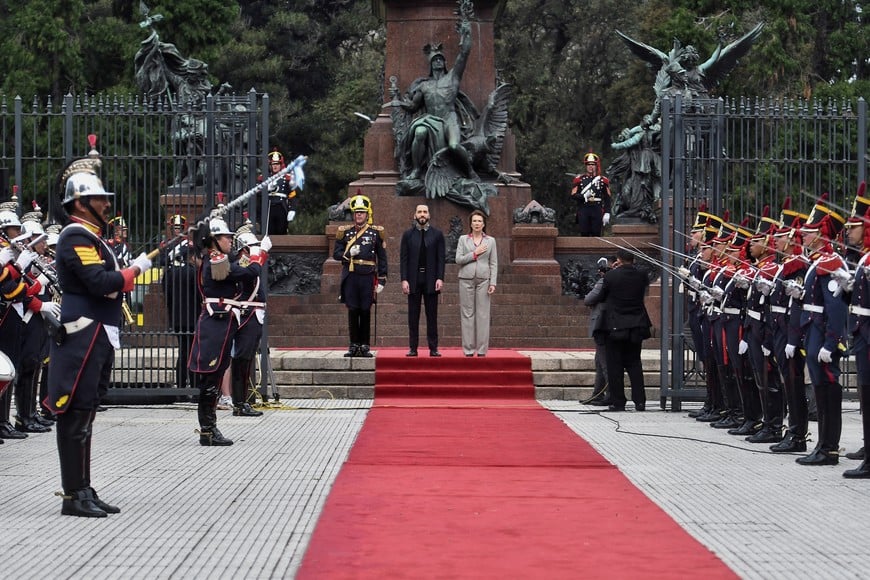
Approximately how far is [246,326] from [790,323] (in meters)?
5.67

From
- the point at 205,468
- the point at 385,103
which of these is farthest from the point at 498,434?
the point at 385,103

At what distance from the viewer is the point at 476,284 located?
20594 mm

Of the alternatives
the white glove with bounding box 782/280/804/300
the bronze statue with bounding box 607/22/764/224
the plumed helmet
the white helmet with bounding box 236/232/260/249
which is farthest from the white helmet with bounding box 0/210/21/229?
the bronze statue with bounding box 607/22/764/224

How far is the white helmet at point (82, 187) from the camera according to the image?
10.0 m

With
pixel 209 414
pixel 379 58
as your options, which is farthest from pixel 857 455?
pixel 379 58

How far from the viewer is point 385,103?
2738cm

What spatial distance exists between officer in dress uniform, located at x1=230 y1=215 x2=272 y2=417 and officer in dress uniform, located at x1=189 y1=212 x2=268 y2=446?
0.88 m

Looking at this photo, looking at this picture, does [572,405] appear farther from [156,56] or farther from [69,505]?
[156,56]

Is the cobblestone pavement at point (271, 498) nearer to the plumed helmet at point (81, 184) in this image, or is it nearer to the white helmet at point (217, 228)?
the white helmet at point (217, 228)

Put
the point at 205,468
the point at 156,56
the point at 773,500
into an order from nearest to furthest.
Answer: the point at 773,500, the point at 205,468, the point at 156,56

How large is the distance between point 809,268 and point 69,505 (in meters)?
6.09

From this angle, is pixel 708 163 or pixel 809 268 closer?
pixel 809 268

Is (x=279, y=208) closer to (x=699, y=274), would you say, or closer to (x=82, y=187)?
(x=699, y=274)

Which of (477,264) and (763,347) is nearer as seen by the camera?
(763,347)
